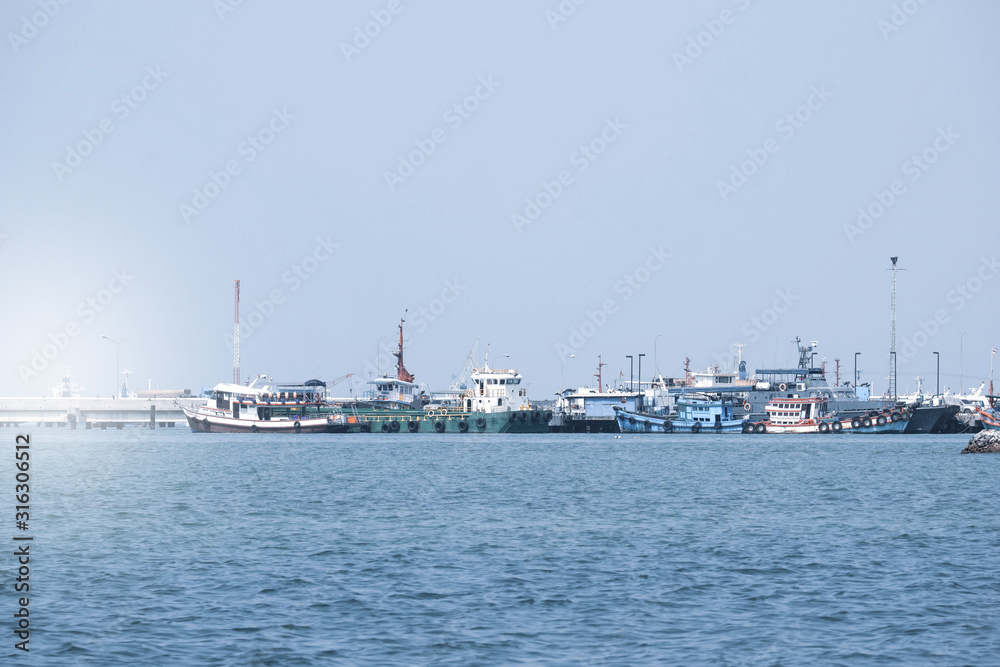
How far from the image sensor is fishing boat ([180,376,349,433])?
152 meters

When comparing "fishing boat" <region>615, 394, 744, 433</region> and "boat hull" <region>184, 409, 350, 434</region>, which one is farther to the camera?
"fishing boat" <region>615, 394, 744, 433</region>

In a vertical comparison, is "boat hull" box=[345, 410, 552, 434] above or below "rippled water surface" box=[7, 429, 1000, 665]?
below

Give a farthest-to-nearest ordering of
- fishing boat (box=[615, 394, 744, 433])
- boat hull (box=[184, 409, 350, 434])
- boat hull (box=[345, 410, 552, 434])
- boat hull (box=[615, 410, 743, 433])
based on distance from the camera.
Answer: fishing boat (box=[615, 394, 744, 433]) < boat hull (box=[615, 410, 743, 433]) < boat hull (box=[184, 409, 350, 434]) < boat hull (box=[345, 410, 552, 434])

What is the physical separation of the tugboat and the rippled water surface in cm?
8967

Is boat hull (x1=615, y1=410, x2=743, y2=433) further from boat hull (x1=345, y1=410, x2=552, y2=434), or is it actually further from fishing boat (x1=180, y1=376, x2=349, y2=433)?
fishing boat (x1=180, y1=376, x2=349, y2=433)

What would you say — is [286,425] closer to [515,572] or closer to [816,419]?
[816,419]

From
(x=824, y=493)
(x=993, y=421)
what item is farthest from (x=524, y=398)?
(x=824, y=493)

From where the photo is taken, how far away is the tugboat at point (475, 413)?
149250 mm

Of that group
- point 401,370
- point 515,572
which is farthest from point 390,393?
point 515,572

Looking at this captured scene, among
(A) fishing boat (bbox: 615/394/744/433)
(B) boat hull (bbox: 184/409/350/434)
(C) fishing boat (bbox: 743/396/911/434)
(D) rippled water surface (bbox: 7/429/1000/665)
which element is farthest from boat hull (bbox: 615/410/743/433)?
(D) rippled water surface (bbox: 7/429/1000/665)

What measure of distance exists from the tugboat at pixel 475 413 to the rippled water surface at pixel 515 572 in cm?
8967

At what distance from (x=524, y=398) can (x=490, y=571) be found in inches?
5066

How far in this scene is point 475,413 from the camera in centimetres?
14975

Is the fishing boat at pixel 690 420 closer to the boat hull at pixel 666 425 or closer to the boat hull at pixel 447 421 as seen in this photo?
the boat hull at pixel 666 425
